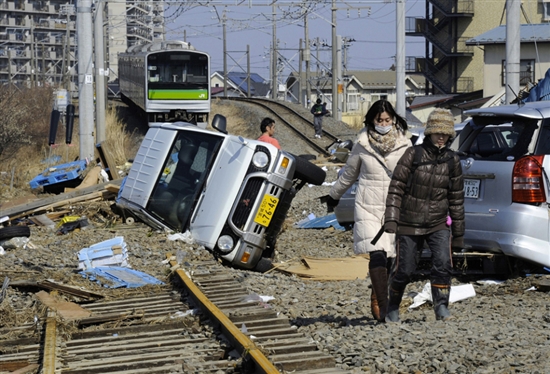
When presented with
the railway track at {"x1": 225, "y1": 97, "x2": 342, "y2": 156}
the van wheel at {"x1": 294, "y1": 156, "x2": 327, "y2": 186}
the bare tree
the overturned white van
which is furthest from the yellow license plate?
the bare tree

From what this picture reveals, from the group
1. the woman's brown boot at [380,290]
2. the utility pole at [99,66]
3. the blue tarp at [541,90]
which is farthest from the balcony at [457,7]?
the woman's brown boot at [380,290]

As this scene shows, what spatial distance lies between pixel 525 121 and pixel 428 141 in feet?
7.07

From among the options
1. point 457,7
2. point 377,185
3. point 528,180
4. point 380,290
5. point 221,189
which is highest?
point 457,7

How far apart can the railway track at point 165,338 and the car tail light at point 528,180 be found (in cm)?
251

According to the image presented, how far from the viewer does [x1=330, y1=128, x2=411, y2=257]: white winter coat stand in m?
6.62

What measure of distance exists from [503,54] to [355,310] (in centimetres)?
4554

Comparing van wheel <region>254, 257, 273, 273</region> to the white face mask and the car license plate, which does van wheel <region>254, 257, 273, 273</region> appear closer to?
the car license plate

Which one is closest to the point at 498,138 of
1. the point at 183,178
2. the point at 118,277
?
the point at 183,178

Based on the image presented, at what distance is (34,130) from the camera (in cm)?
3481

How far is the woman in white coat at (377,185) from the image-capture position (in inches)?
260

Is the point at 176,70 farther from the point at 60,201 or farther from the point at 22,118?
the point at 60,201

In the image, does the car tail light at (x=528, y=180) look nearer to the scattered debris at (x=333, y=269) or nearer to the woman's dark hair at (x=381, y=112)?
the woman's dark hair at (x=381, y=112)

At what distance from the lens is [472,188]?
858cm

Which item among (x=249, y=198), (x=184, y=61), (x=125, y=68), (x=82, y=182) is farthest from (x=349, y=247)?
(x=125, y=68)
